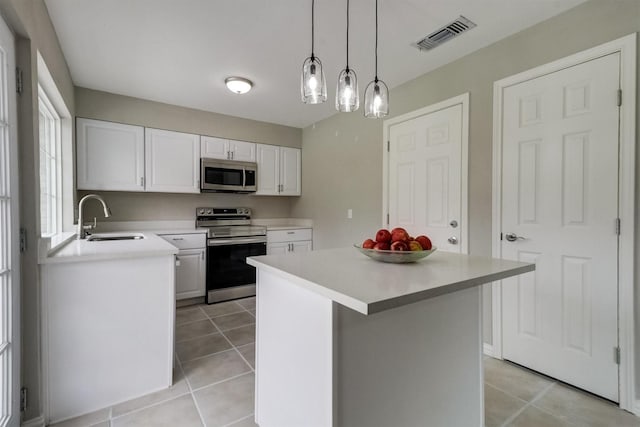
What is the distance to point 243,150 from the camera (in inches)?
159

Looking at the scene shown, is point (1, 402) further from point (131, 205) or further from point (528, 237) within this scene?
point (528, 237)

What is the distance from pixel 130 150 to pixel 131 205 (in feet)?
2.22

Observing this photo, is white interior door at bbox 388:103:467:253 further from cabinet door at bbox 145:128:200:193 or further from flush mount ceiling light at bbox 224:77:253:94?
cabinet door at bbox 145:128:200:193

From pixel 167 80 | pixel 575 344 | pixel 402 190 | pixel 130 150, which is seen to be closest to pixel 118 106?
pixel 130 150

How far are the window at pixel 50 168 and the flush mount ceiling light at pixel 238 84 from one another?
1.37 meters

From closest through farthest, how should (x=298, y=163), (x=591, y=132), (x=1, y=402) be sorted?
(x=1, y=402), (x=591, y=132), (x=298, y=163)

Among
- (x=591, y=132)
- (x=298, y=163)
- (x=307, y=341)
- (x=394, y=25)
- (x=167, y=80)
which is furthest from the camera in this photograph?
(x=298, y=163)

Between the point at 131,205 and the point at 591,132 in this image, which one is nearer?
the point at 591,132

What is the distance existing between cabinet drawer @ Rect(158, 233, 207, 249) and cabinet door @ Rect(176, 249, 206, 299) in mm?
59

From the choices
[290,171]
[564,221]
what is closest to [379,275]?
[564,221]

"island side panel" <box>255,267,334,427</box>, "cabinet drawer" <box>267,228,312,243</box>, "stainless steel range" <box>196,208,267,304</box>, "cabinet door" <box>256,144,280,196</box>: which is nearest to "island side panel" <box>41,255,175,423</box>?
"island side panel" <box>255,267,334,427</box>

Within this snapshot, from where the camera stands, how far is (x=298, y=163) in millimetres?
4539

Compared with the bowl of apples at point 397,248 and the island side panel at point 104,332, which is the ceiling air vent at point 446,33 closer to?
the bowl of apples at point 397,248

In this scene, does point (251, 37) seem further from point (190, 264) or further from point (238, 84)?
point (190, 264)
